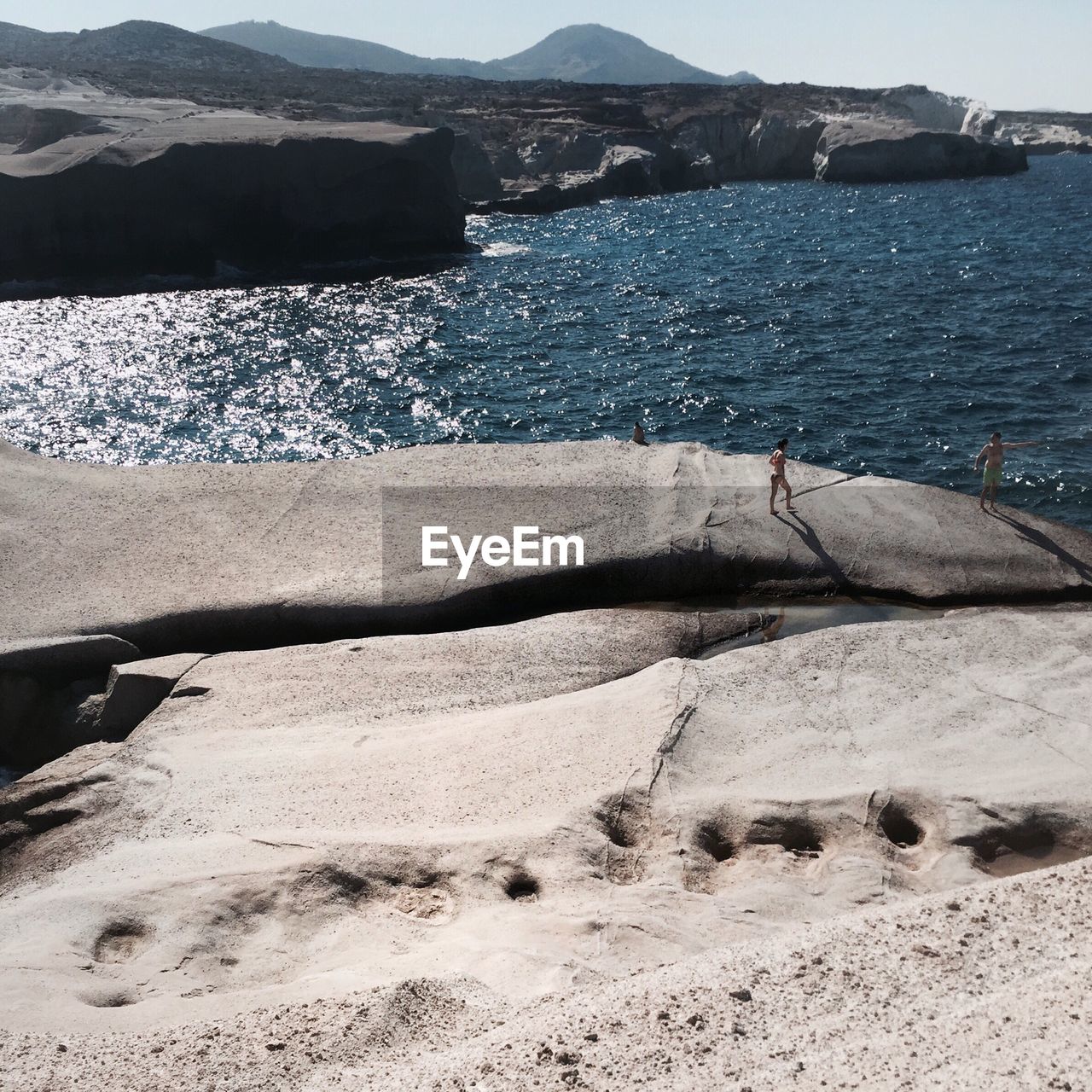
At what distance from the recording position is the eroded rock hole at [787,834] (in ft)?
36.4

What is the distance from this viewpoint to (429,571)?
17469 mm

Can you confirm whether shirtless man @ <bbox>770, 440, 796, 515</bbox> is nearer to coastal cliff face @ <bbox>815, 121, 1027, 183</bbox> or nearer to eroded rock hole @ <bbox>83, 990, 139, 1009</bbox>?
eroded rock hole @ <bbox>83, 990, 139, 1009</bbox>

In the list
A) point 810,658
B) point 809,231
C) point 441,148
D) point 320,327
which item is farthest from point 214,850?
point 809,231

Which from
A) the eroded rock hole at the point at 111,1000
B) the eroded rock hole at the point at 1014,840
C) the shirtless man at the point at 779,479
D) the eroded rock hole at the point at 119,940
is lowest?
the eroded rock hole at the point at 119,940

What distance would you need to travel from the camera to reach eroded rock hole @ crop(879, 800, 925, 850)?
11.2m

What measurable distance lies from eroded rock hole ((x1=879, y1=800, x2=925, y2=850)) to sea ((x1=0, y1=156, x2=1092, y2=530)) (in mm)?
12736

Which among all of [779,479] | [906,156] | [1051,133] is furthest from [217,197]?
[1051,133]

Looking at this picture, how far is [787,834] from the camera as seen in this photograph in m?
11.2

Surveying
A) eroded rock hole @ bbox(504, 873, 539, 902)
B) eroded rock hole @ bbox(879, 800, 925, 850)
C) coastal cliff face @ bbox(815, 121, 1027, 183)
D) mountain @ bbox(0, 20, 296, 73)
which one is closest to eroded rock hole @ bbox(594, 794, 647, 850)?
eroded rock hole @ bbox(504, 873, 539, 902)

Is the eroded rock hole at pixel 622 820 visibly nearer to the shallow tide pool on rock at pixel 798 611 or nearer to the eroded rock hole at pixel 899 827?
the eroded rock hole at pixel 899 827

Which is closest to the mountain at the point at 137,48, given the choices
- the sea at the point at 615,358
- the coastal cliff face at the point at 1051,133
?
the coastal cliff face at the point at 1051,133

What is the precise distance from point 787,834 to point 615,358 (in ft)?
88.0

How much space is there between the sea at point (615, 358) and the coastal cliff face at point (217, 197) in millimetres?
2822

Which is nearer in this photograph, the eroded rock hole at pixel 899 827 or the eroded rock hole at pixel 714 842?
the eroded rock hole at pixel 714 842
